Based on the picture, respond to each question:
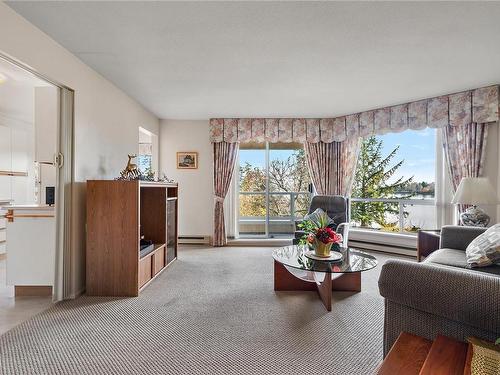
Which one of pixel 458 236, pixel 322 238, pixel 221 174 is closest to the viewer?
pixel 322 238

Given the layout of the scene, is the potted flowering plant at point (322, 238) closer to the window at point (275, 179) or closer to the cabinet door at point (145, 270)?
the cabinet door at point (145, 270)

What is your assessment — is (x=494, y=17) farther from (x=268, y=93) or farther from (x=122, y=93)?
(x=122, y=93)

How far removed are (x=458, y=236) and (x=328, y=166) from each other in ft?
7.77

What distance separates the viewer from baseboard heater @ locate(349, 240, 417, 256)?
411cm

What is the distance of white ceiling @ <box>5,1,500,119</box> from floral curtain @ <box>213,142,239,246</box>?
1.29m

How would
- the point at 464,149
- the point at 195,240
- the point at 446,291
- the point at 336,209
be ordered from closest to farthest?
1. the point at 446,291
2. the point at 464,149
3. the point at 336,209
4. the point at 195,240

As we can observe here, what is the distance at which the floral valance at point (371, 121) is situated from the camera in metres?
3.41

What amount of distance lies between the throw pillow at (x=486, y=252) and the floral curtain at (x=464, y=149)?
5.67ft

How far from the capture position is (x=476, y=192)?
117 inches

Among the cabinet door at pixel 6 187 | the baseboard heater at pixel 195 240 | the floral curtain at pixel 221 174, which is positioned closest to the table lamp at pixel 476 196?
the floral curtain at pixel 221 174

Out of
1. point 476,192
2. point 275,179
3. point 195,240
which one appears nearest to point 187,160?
point 195,240

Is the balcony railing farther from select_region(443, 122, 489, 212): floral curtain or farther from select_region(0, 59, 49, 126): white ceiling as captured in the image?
select_region(0, 59, 49, 126): white ceiling

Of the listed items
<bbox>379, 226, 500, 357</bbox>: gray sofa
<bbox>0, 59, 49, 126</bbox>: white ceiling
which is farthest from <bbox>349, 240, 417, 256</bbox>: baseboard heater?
<bbox>0, 59, 49, 126</bbox>: white ceiling

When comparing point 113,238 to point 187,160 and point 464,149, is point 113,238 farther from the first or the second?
point 464,149
